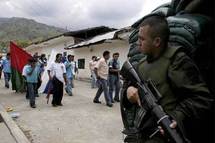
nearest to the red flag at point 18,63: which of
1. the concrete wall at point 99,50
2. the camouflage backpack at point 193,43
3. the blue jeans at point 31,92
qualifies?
the blue jeans at point 31,92

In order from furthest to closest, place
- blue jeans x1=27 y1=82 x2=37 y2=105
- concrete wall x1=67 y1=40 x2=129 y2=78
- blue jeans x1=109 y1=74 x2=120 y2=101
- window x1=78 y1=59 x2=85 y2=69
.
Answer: window x1=78 y1=59 x2=85 y2=69, concrete wall x1=67 y1=40 x2=129 y2=78, blue jeans x1=109 y1=74 x2=120 y2=101, blue jeans x1=27 y1=82 x2=37 y2=105

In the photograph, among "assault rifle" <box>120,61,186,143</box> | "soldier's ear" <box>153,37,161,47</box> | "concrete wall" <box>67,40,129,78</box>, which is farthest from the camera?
"concrete wall" <box>67,40,129,78</box>

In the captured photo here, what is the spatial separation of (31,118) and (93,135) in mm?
2484

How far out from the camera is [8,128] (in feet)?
26.2

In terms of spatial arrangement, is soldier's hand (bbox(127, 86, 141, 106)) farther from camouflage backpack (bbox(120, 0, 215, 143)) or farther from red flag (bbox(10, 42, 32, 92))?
red flag (bbox(10, 42, 32, 92))

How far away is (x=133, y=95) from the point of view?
7.23 feet

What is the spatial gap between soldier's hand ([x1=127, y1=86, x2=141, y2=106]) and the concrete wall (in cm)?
1689

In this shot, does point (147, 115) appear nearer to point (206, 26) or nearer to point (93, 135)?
point (206, 26)

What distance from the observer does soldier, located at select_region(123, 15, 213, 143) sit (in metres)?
1.99

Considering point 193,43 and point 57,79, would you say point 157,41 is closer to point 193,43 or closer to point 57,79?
point 193,43

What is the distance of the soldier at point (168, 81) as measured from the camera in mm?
1992

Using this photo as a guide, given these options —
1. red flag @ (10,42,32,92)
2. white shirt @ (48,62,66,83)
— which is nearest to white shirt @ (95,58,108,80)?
white shirt @ (48,62,66,83)

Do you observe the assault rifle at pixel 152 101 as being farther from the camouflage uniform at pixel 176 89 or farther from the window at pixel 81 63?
the window at pixel 81 63

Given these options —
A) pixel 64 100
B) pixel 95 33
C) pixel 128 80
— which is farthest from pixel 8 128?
pixel 95 33
